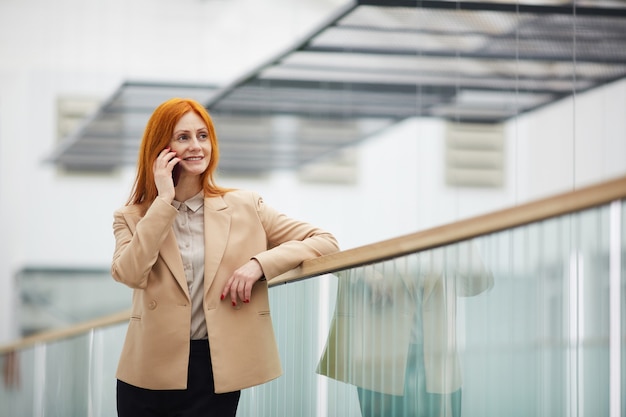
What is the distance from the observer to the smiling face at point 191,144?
3461 millimetres

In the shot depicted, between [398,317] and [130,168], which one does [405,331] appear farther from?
[130,168]

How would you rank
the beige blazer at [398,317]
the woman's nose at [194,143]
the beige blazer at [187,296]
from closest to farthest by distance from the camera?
the beige blazer at [398,317]
the beige blazer at [187,296]
the woman's nose at [194,143]

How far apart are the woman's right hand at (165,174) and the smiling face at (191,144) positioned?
0.04 meters

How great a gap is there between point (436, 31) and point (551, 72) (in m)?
1.61

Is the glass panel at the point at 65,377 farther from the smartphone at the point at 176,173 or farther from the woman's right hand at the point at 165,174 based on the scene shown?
the woman's right hand at the point at 165,174

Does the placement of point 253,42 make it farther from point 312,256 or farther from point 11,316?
point 312,256

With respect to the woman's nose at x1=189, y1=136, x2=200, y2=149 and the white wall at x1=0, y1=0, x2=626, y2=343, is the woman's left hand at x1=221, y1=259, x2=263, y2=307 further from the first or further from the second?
the white wall at x1=0, y1=0, x2=626, y2=343

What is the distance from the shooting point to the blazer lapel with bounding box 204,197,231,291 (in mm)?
3412

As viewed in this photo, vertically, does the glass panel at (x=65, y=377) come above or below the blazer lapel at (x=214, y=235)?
below

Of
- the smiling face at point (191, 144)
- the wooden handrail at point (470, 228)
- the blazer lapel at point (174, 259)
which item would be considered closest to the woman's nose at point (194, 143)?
the smiling face at point (191, 144)

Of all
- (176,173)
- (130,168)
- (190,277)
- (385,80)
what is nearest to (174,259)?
(190,277)

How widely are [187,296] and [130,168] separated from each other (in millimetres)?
13124

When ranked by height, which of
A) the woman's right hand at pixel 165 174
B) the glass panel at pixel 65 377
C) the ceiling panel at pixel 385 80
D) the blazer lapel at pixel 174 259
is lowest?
the glass panel at pixel 65 377

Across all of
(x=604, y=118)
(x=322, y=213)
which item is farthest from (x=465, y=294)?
(x=322, y=213)
